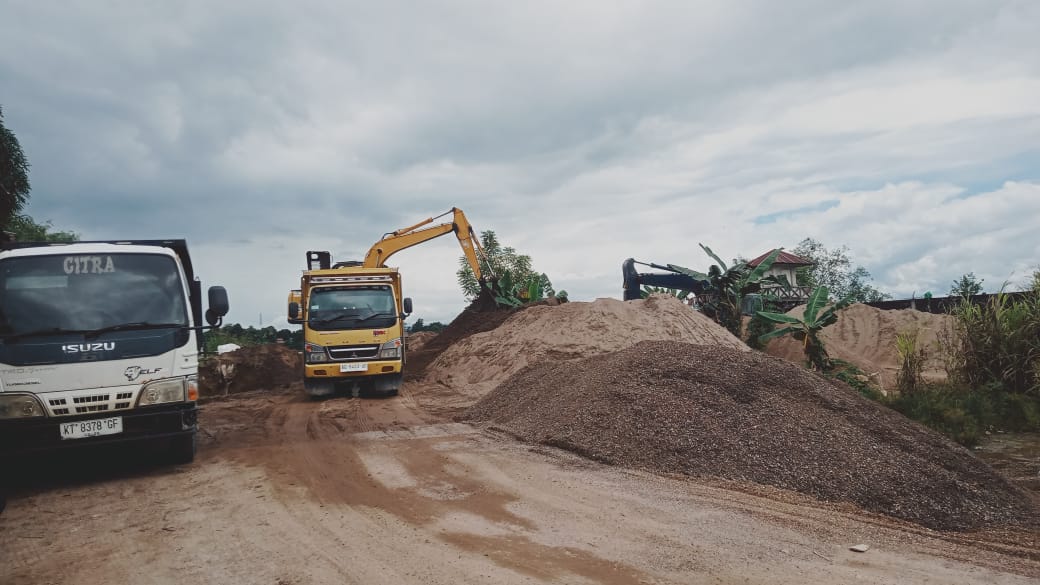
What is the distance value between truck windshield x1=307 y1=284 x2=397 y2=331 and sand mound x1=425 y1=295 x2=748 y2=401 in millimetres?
2777

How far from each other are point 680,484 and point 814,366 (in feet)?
35.8

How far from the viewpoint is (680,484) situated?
21.7 feet

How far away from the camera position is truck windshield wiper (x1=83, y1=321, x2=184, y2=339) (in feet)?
22.4

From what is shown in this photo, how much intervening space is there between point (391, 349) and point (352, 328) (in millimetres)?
948

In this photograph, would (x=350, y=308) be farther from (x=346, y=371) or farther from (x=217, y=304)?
(x=217, y=304)

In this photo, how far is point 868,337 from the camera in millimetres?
22781

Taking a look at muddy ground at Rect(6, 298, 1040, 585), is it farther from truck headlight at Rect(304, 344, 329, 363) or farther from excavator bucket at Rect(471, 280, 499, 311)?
excavator bucket at Rect(471, 280, 499, 311)

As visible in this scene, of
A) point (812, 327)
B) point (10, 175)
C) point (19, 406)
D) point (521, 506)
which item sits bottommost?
point (521, 506)

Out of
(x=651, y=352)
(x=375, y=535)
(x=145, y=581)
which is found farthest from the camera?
(x=651, y=352)

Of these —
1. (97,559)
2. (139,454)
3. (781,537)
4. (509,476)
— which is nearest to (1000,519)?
(781,537)

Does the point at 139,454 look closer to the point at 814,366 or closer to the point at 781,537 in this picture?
the point at 781,537

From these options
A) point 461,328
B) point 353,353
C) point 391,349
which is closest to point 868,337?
point 461,328

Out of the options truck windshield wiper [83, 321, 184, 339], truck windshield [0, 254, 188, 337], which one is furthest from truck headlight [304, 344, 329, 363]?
truck windshield wiper [83, 321, 184, 339]

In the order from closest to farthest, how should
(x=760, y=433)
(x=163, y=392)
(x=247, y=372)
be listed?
(x=163, y=392) → (x=760, y=433) → (x=247, y=372)
